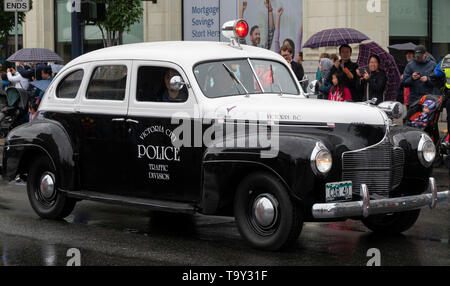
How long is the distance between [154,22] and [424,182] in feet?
60.5

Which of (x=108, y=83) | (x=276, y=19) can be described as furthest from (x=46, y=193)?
(x=276, y=19)

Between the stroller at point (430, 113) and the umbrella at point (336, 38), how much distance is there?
244 centimetres

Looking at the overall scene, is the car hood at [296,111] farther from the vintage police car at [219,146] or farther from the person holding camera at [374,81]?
the person holding camera at [374,81]

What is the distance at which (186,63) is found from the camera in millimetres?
8258

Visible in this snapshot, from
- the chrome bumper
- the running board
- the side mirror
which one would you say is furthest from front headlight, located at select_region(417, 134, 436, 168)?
the side mirror

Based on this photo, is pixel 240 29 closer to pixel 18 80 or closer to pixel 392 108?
pixel 392 108

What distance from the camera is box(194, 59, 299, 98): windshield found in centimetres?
823

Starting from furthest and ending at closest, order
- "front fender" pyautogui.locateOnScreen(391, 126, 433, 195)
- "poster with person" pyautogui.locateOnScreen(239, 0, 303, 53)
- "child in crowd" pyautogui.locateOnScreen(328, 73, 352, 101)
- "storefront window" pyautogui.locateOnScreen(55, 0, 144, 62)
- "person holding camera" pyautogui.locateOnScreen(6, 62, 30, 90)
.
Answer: "storefront window" pyautogui.locateOnScreen(55, 0, 144, 62)
"poster with person" pyautogui.locateOnScreen(239, 0, 303, 53)
"person holding camera" pyautogui.locateOnScreen(6, 62, 30, 90)
"child in crowd" pyautogui.locateOnScreen(328, 73, 352, 101)
"front fender" pyautogui.locateOnScreen(391, 126, 433, 195)

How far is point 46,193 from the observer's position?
9.34m

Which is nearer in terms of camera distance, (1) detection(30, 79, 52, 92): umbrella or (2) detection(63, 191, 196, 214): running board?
(2) detection(63, 191, 196, 214): running board

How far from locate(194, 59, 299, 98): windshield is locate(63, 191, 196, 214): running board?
1.08 metres

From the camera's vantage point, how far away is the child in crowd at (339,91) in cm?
1329

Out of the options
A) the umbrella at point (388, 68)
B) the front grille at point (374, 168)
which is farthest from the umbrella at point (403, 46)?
the front grille at point (374, 168)

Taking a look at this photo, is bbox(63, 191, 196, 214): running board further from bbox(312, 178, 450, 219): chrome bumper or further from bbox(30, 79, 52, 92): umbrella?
bbox(30, 79, 52, 92): umbrella
